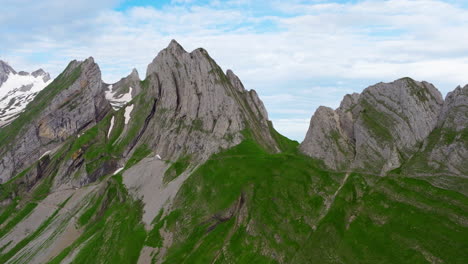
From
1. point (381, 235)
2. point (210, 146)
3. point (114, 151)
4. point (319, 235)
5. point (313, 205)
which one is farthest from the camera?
point (114, 151)

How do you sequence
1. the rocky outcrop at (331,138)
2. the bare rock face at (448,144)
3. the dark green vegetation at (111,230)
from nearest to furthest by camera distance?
the bare rock face at (448,144), the rocky outcrop at (331,138), the dark green vegetation at (111,230)

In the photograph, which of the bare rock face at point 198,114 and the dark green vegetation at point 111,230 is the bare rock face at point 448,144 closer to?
the bare rock face at point 198,114

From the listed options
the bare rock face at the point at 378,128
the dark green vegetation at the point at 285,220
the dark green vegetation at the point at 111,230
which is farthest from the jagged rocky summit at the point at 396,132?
the dark green vegetation at the point at 111,230


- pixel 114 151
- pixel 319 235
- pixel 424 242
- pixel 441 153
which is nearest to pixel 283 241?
pixel 319 235

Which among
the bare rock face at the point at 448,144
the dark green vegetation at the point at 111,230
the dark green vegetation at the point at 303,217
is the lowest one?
the dark green vegetation at the point at 111,230

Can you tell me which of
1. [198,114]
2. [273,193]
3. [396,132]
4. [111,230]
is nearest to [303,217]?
[273,193]

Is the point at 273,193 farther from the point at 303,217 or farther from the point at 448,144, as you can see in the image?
the point at 448,144

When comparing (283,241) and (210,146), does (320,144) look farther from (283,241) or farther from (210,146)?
(210,146)
